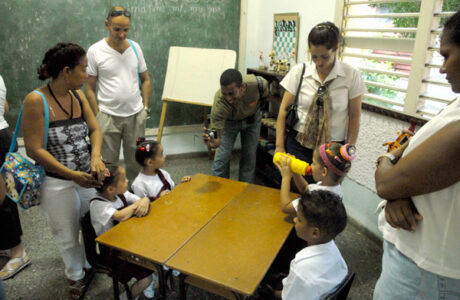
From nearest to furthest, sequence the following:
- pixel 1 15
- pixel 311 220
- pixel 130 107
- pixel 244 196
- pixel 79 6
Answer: pixel 311 220, pixel 244 196, pixel 130 107, pixel 1 15, pixel 79 6

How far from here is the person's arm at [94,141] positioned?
5.65 ft

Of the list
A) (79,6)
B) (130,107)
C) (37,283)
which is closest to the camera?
A: (37,283)

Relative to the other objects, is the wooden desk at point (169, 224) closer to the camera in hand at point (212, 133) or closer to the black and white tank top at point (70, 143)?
the camera in hand at point (212, 133)

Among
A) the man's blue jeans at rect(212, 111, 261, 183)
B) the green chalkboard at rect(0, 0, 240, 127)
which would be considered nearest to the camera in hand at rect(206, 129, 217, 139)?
the man's blue jeans at rect(212, 111, 261, 183)

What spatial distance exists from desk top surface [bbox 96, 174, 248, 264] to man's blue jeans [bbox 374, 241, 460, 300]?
0.81m

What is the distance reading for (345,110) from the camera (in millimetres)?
1879

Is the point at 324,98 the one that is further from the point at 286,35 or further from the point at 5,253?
the point at 5,253

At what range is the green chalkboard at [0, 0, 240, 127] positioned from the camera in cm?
312

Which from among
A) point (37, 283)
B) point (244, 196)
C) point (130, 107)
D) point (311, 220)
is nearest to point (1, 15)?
point (130, 107)

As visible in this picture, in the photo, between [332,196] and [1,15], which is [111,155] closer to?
[1,15]

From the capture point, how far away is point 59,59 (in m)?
1.61

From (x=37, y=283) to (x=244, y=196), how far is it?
142 centimetres

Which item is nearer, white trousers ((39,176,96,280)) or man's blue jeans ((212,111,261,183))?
white trousers ((39,176,96,280))

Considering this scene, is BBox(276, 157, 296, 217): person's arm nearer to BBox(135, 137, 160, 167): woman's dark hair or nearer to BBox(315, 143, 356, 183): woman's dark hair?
BBox(315, 143, 356, 183): woman's dark hair
